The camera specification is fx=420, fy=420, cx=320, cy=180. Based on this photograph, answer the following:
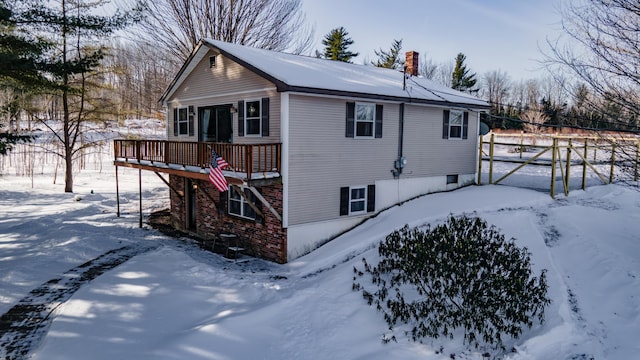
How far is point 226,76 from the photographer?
48.9ft

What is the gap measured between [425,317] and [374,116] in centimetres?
788

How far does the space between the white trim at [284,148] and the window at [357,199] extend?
85.4 inches

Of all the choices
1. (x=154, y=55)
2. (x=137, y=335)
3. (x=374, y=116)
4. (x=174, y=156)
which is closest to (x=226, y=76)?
(x=174, y=156)

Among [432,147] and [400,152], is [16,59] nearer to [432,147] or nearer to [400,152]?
[400,152]

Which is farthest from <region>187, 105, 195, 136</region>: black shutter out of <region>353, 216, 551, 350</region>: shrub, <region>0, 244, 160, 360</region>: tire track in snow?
<region>353, 216, 551, 350</region>: shrub

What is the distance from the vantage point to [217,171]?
11.9 metres

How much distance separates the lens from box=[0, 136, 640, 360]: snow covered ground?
7.56m

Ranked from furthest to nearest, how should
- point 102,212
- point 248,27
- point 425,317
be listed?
1. point 248,27
2. point 102,212
3. point 425,317

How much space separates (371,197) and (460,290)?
659 centimetres

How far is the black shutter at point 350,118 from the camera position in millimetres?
13672

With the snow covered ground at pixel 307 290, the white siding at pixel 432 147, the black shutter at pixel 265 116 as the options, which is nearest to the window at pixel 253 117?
the black shutter at pixel 265 116

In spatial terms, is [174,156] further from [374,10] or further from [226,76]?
[374,10]

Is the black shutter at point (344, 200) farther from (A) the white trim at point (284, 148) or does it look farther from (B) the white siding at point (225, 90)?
(B) the white siding at point (225, 90)

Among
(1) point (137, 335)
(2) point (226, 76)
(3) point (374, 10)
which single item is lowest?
(1) point (137, 335)
